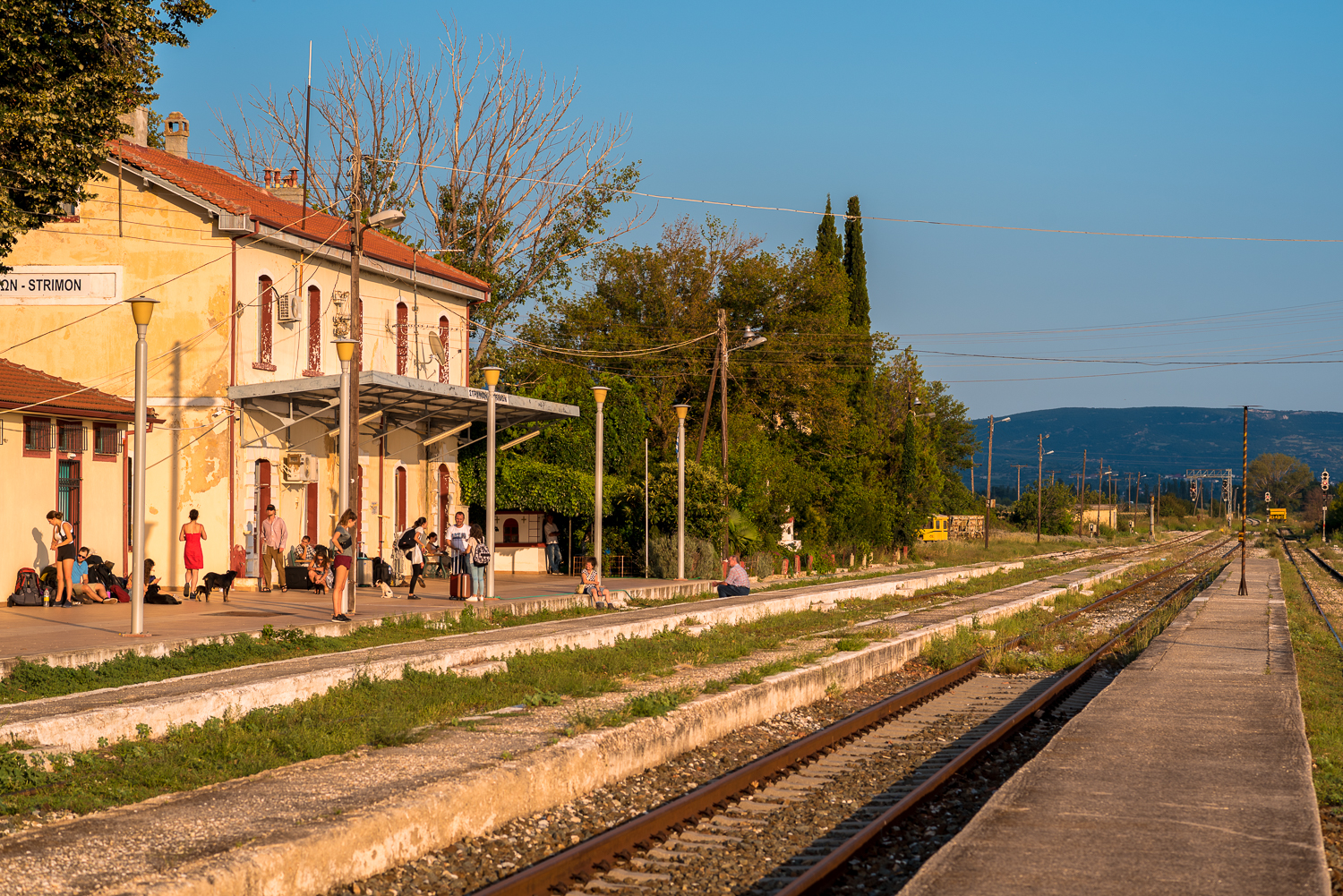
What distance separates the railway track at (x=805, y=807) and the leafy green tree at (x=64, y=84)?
12.6m

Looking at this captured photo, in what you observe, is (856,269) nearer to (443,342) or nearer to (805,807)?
(443,342)

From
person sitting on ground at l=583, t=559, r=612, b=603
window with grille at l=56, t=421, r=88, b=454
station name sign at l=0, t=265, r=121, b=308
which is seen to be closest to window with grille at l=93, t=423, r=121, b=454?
window with grille at l=56, t=421, r=88, b=454

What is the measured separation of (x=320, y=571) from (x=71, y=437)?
5.31m

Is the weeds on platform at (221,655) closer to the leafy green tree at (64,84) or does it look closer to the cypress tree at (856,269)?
the leafy green tree at (64,84)

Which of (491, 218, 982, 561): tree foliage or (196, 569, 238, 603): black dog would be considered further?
(491, 218, 982, 561): tree foliage

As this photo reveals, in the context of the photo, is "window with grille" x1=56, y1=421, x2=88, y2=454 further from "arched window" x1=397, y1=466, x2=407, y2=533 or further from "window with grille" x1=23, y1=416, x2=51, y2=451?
"arched window" x1=397, y1=466, x2=407, y2=533

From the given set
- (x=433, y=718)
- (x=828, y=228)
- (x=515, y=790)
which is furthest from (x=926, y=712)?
(x=828, y=228)

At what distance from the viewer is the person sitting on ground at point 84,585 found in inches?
817

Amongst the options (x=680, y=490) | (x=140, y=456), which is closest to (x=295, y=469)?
(x=680, y=490)

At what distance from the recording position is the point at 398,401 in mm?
27422

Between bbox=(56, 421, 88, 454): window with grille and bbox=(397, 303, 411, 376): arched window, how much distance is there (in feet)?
30.6

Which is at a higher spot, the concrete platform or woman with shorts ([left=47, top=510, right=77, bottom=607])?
woman with shorts ([left=47, top=510, right=77, bottom=607])

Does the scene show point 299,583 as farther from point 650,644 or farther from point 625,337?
point 625,337

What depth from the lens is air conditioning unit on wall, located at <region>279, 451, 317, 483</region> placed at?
25.8 m
